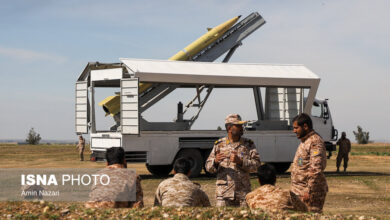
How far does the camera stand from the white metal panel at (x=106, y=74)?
17.5 metres

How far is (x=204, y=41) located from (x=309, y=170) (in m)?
15.3

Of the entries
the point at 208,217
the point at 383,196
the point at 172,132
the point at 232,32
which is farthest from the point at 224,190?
the point at 232,32

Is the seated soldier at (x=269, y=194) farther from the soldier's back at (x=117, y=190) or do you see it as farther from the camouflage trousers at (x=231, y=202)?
the soldier's back at (x=117, y=190)

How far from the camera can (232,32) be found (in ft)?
76.1

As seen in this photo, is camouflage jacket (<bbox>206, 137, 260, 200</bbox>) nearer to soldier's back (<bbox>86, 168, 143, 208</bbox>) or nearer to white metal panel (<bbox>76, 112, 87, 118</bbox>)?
soldier's back (<bbox>86, 168, 143, 208</bbox>)

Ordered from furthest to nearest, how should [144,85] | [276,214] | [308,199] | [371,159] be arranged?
[371,159], [144,85], [308,199], [276,214]

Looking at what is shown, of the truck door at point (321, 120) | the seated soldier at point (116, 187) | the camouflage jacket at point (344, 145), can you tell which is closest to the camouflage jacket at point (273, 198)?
the seated soldier at point (116, 187)

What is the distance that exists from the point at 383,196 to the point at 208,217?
9.01m

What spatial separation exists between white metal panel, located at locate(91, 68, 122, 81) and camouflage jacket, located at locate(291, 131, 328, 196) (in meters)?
10.8

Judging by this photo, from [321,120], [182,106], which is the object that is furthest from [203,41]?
[321,120]

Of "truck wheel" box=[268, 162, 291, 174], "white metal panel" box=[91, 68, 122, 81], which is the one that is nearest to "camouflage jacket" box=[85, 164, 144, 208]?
"white metal panel" box=[91, 68, 122, 81]

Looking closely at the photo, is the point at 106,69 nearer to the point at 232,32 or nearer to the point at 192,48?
the point at 192,48

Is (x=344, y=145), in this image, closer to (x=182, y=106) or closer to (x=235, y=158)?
(x=182, y=106)

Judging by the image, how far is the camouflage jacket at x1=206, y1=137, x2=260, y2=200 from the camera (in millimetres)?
7344
